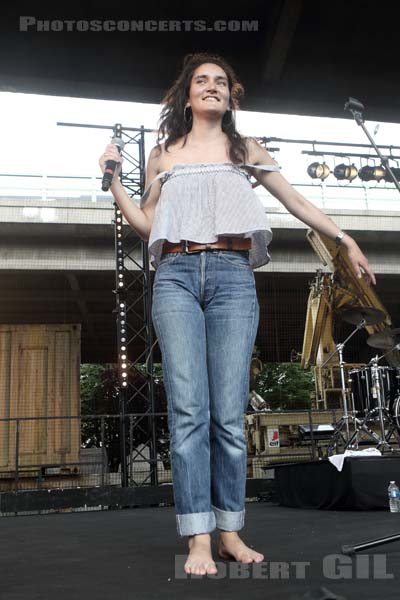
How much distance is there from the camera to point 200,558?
5.18 feet

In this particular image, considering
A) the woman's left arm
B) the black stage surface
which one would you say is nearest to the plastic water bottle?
the black stage surface

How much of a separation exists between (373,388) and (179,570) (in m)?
5.94

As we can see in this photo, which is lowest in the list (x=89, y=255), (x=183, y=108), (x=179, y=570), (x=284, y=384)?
(x=179, y=570)

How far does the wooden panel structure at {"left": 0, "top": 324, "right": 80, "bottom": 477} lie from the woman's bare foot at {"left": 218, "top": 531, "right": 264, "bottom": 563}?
34.0 feet

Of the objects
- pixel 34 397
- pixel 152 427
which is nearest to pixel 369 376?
pixel 152 427

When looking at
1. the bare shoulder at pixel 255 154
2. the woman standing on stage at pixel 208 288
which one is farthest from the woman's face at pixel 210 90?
the bare shoulder at pixel 255 154

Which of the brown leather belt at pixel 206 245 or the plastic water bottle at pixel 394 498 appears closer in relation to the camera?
the brown leather belt at pixel 206 245

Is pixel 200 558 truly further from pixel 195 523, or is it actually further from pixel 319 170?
pixel 319 170

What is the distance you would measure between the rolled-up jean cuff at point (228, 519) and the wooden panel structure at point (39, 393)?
34.0 feet

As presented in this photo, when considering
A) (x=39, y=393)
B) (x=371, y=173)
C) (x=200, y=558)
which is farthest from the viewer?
(x=39, y=393)

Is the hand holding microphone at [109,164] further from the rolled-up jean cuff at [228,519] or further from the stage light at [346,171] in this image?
the stage light at [346,171]

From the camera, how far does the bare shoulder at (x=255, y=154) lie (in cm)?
198

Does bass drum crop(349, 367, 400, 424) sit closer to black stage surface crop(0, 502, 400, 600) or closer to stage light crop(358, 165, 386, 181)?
black stage surface crop(0, 502, 400, 600)

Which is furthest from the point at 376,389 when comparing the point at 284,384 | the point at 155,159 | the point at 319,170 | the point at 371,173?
the point at 284,384
